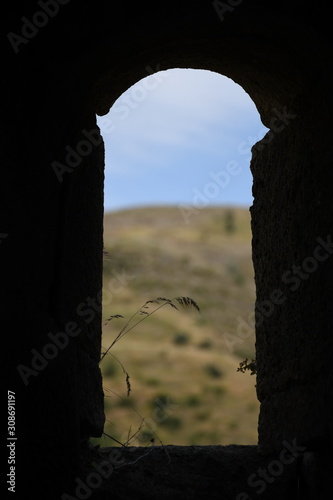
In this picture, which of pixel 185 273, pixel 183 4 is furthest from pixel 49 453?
pixel 185 273

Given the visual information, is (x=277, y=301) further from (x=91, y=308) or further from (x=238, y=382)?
(x=238, y=382)

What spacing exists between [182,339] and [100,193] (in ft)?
84.2

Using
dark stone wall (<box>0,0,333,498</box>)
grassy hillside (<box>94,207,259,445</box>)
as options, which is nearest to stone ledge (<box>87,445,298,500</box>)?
dark stone wall (<box>0,0,333,498</box>)

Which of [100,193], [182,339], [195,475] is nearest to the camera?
[195,475]

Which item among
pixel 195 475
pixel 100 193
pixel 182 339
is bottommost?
pixel 195 475

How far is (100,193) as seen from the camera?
2688 millimetres

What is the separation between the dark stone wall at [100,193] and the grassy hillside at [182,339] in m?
13.9

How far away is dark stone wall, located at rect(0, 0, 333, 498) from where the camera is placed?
2.13 meters

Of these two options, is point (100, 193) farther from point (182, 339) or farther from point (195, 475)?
point (182, 339)

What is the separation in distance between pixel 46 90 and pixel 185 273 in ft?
100

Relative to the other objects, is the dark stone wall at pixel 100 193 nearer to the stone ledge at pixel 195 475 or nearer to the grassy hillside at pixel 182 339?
the stone ledge at pixel 195 475

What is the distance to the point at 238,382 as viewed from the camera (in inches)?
1007

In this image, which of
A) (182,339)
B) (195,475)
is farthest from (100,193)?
(182,339)

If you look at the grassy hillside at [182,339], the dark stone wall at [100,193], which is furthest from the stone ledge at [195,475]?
the grassy hillside at [182,339]
